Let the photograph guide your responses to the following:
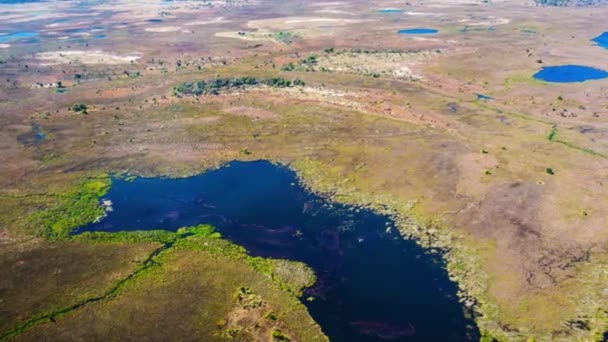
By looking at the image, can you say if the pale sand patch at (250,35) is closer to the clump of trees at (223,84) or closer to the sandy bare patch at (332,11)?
the sandy bare patch at (332,11)

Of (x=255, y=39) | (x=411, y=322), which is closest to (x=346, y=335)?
(x=411, y=322)

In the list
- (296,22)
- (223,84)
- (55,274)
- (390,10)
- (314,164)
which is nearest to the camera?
(55,274)

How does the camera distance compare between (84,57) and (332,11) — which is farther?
(332,11)

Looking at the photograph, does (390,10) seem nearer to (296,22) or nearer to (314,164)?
(296,22)

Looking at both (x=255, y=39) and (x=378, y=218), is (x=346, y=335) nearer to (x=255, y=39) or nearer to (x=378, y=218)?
(x=378, y=218)

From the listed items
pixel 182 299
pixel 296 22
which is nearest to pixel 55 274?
pixel 182 299

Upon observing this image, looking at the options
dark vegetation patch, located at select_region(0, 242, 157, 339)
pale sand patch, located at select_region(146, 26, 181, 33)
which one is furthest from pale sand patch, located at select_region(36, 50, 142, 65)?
dark vegetation patch, located at select_region(0, 242, 157, 339)
